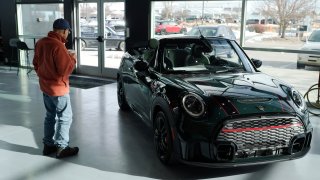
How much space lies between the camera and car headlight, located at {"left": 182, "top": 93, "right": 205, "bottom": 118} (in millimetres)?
2750

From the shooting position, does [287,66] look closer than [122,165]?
No

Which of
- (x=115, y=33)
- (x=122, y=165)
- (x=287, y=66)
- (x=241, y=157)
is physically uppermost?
(x=115, y=33)

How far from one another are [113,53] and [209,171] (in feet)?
19.1

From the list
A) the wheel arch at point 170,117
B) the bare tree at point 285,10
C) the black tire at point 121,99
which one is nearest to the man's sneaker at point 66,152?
the wheel arch at point 170,117

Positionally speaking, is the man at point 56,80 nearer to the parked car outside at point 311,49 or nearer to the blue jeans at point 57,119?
the blue jeans at point 57,119

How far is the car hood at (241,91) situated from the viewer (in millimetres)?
2746

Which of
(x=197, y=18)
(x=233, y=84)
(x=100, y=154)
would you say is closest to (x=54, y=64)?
(x=100, y=154)

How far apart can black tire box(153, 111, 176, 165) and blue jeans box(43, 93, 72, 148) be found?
0.86 m

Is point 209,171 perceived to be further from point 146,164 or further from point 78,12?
point 78,12

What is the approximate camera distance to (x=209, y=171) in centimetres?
305

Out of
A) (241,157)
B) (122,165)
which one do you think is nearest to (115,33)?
(122,165)

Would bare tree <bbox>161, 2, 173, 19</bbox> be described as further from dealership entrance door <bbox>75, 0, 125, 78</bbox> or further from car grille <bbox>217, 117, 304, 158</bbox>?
car grille <bbox>217, 117, 304, 158</bbox>

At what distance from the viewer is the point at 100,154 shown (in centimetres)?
349

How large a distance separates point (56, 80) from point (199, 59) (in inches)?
58.7
